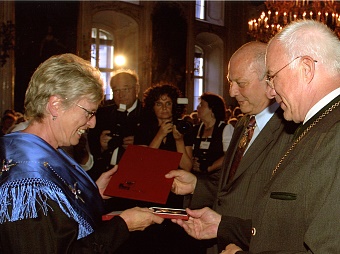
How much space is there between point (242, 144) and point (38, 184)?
4.49 feet

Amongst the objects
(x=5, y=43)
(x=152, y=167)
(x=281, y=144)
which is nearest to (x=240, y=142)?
(x=281, y=144)

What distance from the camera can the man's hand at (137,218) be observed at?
6.82 feet

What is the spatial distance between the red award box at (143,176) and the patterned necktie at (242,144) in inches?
15.9

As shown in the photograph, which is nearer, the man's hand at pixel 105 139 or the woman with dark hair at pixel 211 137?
the man's hand at pixel 105 139

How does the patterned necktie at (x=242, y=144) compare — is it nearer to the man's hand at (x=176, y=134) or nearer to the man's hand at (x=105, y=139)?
the man's hand at (x=176, y=134)

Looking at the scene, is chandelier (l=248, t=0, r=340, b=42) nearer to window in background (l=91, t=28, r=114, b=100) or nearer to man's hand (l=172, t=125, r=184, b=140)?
window in background (l=91, t=28, r=114, b=100)

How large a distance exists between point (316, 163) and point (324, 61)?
1.35 feet

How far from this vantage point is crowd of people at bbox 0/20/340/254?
4.89ft

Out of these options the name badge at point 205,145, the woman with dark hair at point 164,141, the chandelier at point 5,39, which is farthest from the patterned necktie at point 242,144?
the chandelier at point 5,39

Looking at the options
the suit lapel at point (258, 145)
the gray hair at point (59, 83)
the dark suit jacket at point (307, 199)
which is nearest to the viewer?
the dark suit jacket at point (307, 199)

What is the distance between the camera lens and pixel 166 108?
13.4 feet

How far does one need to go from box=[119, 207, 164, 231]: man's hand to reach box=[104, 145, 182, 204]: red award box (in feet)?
1.37

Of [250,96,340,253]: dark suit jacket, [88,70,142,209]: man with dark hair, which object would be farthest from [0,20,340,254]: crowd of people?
[88,70,142,209]: man with dark hair

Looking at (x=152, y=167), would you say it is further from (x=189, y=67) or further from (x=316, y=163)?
(x=189, y=67)
